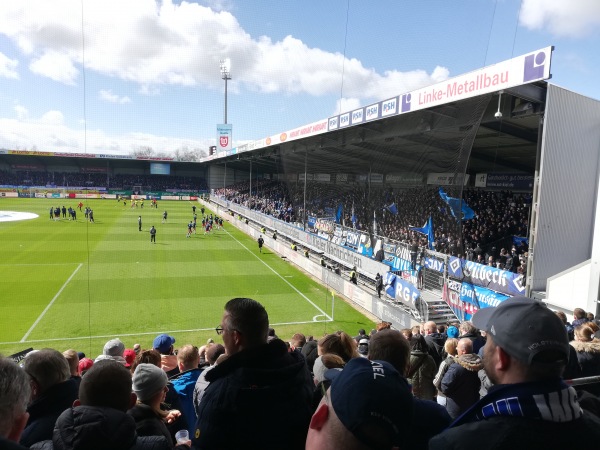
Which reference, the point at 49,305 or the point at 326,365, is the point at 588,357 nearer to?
the point at 326,365

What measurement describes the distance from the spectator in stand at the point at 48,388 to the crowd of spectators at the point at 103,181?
80399 mm

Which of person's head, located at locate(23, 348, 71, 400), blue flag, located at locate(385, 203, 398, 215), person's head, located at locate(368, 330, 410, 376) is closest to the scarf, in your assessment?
person's head, located at locate(368, 330, 410, 376)

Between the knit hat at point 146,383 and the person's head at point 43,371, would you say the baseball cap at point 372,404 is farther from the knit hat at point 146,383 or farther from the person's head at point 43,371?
the person's head at point 43,371

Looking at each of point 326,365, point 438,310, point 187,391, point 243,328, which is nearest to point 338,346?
point 326,365

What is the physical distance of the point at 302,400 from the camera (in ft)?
6.98

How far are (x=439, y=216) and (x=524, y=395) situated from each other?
589 inches

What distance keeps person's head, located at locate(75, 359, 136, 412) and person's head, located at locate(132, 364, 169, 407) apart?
0.37m

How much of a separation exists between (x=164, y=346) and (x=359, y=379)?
472cm

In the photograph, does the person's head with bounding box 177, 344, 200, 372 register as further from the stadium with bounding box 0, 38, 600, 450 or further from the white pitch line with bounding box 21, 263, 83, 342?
the white pitch line with bounding box 21, 263, 83, 342

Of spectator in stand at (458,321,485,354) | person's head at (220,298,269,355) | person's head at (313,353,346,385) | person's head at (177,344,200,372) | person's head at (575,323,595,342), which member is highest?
person's head at (220,298,269,355)

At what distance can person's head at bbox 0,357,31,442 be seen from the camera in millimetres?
1619

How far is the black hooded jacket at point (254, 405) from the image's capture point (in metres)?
1.99

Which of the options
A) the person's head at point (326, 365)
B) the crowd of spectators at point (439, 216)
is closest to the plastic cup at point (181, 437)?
the person's head at point (326, 365)

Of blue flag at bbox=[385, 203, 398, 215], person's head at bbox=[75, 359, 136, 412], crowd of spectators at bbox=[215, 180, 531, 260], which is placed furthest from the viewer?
blue flag at bbox=[385, 203, 398, 215]
